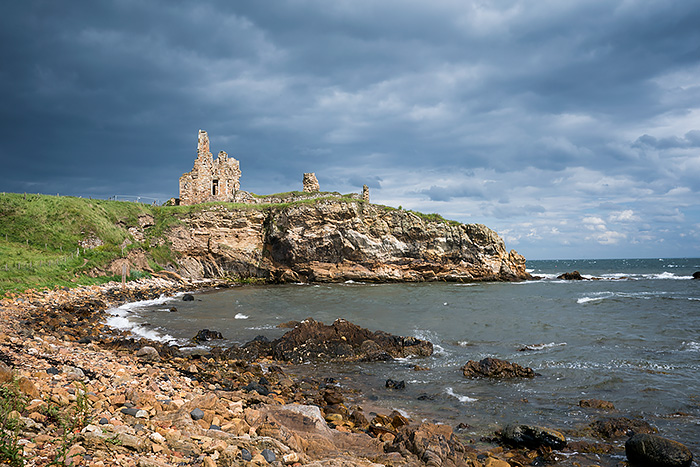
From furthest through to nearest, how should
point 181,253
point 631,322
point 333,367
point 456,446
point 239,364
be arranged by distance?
point 181,253
point 631,322
point 333,367
point 239,364
point 456,446

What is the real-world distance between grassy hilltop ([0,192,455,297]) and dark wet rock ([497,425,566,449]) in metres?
21.2

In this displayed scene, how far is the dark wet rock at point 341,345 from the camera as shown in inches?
496

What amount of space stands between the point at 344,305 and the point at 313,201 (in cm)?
2586

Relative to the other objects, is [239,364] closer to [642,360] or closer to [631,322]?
[642,360]

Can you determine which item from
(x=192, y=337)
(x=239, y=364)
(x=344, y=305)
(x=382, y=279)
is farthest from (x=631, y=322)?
(x=382, y=279)

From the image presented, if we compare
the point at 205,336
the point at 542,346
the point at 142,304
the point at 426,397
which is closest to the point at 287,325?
the point at 205,336

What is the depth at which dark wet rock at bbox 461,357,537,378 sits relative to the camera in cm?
1061

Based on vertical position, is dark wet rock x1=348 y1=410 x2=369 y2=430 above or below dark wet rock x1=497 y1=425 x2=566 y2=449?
above

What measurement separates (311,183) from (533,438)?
2104 inches

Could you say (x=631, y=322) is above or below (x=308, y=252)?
below

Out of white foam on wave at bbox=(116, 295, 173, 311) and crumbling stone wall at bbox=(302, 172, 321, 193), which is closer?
white foam on wave at bbox=(116, 295, 173, 311)

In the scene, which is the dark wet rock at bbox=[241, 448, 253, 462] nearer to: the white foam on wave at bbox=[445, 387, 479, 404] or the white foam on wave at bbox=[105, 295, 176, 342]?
the white foam on wave at bbox=[445, 387, 479, 404]

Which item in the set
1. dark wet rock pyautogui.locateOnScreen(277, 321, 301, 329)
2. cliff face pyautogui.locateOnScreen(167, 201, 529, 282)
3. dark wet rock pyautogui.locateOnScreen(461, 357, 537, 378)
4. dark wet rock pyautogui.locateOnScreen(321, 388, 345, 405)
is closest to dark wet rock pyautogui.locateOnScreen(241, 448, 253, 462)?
dark wet rock pyautogui.locateOnScreen(321, 388, 345, 405)

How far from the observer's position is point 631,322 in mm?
18297
